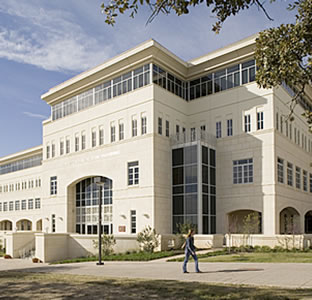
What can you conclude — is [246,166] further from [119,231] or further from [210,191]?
[119,231]

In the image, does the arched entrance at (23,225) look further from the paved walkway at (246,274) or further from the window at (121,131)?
the paved walkway at (246,274)

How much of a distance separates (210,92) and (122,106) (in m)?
8.10

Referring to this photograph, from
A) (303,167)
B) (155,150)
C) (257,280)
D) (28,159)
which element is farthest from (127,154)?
(28,159)

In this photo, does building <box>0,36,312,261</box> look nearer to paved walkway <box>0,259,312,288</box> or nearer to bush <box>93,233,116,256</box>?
bush <box>93,233,116,256</box>

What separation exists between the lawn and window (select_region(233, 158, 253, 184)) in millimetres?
22196

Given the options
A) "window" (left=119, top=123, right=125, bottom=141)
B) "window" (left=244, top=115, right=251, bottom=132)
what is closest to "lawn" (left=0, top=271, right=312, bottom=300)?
"window" (left=244, top=115, right=251, bottom=132)

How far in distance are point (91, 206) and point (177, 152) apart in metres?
11.1

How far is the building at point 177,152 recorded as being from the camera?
110 ft

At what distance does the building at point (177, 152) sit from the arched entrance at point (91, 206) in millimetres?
102

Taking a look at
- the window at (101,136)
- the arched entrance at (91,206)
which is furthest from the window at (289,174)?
the window at (101,136)

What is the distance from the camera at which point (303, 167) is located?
40781 millimetres

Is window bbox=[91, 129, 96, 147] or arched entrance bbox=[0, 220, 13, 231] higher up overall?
window bbox=[91, 129, 96, 147]

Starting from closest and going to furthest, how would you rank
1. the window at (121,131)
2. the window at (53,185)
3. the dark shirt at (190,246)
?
the dark shirt at (190,246), the window at (121,131), the window at (53,185)

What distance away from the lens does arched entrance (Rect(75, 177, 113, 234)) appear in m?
38.8
